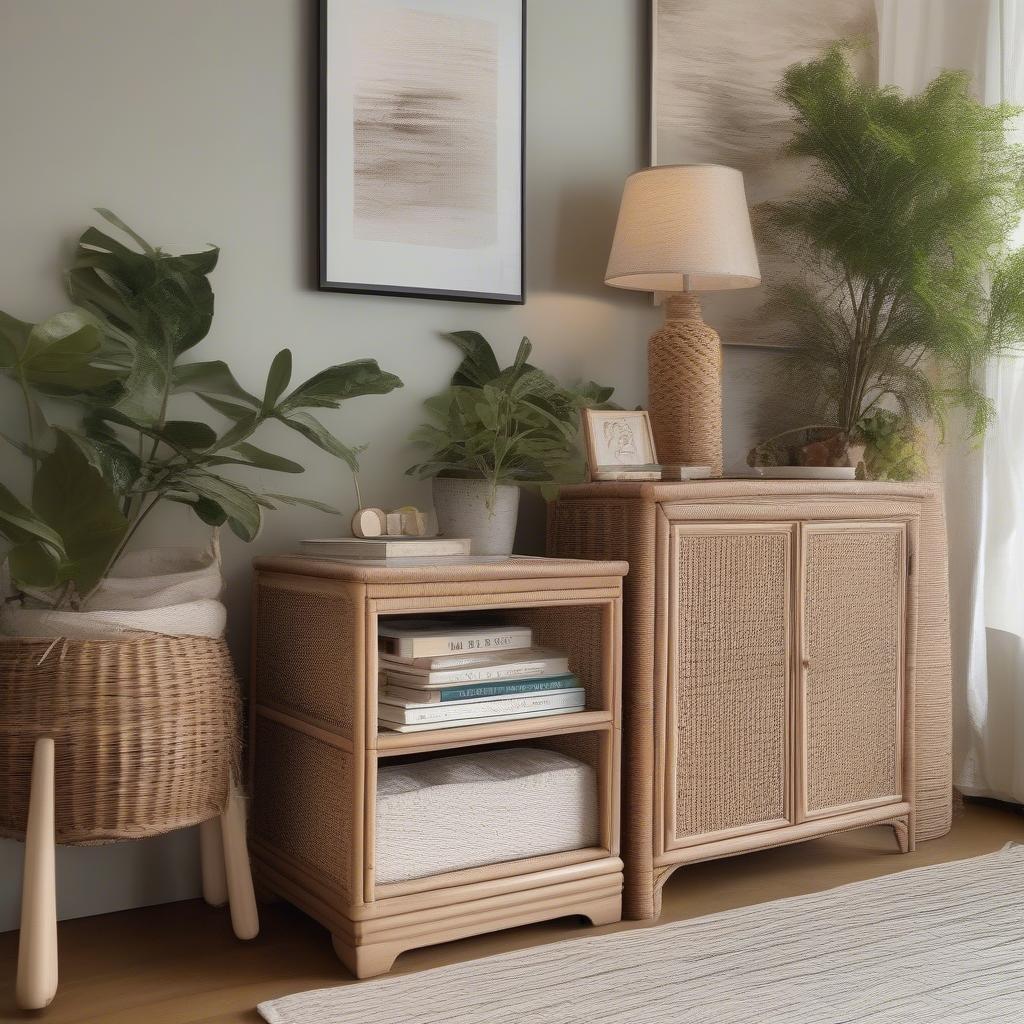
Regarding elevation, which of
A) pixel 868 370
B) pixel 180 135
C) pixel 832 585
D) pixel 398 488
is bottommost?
pixel 832 585

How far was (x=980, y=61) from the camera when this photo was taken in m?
2.91

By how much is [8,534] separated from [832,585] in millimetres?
1560

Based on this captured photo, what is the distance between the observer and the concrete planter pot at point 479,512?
2154 millimetres

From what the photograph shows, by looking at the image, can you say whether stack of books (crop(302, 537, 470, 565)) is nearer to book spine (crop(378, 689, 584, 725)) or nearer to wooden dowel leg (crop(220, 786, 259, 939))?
book spine (crop(378, 689, 584, 725))

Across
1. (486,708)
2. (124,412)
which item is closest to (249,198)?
(124,412)

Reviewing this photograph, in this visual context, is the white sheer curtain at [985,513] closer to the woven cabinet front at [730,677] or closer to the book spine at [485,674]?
the woven cabinet front at [730,677]

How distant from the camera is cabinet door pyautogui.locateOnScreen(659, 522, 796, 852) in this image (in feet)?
7.11

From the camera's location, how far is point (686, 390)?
7.98 ft

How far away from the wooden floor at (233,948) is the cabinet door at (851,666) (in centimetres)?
16

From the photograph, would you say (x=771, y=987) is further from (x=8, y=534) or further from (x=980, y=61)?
(x=980, y=61)

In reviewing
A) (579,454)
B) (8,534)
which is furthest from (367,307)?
(8,534)

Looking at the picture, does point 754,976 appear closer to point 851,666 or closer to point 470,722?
point 470,722

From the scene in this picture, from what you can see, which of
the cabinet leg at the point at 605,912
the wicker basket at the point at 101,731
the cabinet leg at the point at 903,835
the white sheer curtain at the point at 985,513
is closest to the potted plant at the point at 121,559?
the wicker basket at the point at 101,731

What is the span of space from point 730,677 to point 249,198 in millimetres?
1310
